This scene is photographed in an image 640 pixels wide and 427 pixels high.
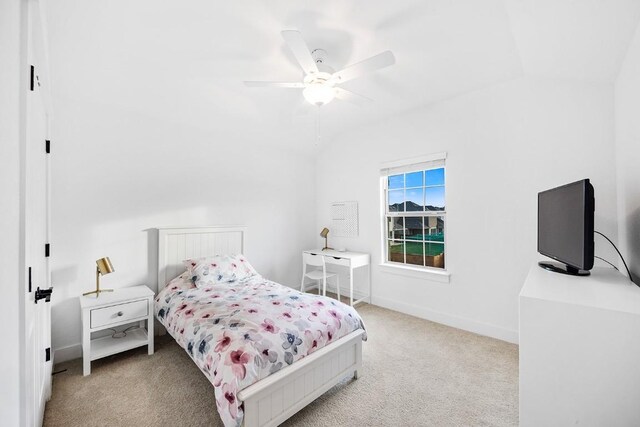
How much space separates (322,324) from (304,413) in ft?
1.84

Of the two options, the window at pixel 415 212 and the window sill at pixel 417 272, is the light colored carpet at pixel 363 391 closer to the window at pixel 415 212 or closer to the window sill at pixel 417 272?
the window sill at pixel 417 272

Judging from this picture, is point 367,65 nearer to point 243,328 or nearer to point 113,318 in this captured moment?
point 243,328

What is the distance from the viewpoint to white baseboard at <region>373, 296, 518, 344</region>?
2.75 m

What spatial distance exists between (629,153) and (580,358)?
1517 millimetres

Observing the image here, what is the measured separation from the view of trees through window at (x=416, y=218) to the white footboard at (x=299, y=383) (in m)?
1.65

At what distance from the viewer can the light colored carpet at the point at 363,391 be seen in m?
1.77

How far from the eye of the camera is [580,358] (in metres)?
1.12

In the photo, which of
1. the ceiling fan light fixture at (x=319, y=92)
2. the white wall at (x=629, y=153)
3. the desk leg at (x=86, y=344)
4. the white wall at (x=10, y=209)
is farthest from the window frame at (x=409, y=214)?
the white wall at (x=10, y=209)

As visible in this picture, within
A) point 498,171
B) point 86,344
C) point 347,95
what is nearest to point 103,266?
point 86,344

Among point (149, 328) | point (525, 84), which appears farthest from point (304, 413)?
point (525, 84)

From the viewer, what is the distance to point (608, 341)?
108cm

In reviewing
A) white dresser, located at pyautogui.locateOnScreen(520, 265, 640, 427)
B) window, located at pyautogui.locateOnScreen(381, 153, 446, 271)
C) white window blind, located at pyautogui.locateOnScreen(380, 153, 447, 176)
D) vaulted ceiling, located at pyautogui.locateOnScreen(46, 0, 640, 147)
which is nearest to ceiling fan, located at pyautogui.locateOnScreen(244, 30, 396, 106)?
vaulted ceiling, located at pyautogui.locateOnScreen(46, 0, 640, 147)

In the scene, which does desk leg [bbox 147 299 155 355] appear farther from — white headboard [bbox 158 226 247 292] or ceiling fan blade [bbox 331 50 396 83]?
ceiling fan blade [bbox 331 50 396 83]

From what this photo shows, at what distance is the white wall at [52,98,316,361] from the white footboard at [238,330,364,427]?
6.83 ft
